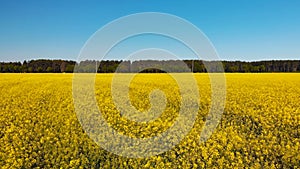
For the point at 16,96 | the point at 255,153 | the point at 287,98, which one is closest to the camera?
the point at 255,153

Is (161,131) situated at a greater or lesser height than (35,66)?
lesser

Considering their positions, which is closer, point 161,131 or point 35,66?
point 161,131

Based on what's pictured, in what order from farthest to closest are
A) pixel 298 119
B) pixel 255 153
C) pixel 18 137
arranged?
pixel 298 119 → pixel 18 137 → pixel 255 153

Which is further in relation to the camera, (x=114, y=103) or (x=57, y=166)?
(x=114, y=103)

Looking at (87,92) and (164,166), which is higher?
(87,92)

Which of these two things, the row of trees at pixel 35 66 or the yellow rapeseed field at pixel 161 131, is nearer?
the yellow rapeseed field at pixel 161 131

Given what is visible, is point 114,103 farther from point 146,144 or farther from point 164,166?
point 164,166

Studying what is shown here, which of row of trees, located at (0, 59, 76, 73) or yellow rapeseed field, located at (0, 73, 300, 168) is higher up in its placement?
row of trees, located at (0, 59, 76, 73)

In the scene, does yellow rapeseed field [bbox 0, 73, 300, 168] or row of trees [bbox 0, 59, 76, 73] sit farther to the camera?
row of trees [bbox 0, 59, 76, 73]

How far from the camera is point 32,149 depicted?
7875 mm

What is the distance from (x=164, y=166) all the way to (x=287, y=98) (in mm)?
6456

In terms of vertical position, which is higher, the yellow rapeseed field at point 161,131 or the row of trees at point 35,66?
the row of trees at point 35,66

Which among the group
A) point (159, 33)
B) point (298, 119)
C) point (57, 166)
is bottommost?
point (57, 166)

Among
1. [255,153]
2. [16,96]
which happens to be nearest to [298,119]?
[255,153]
